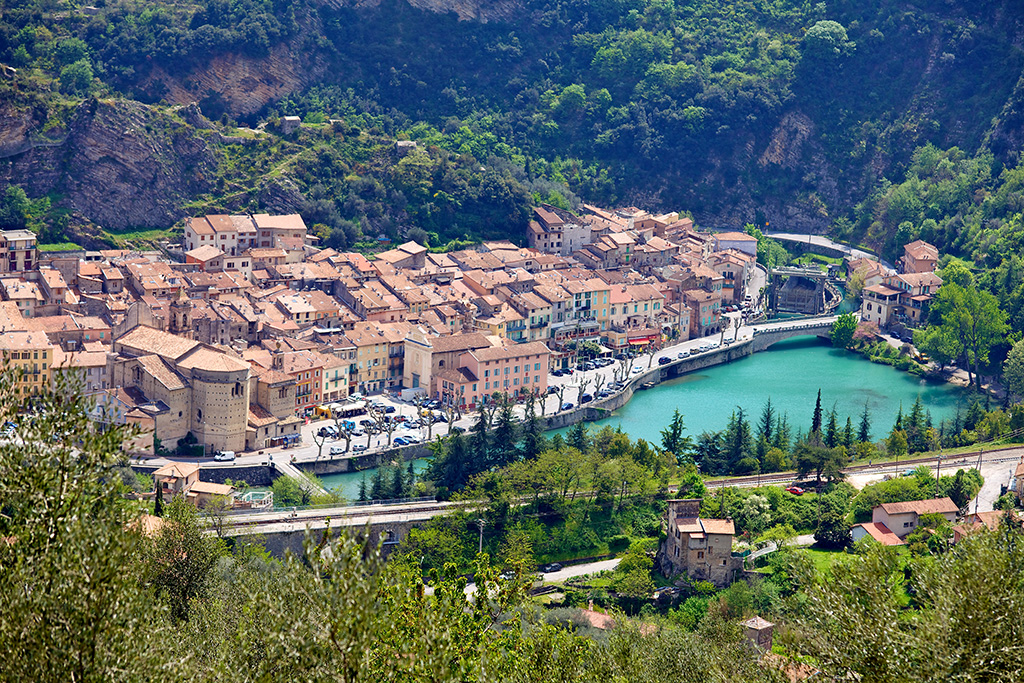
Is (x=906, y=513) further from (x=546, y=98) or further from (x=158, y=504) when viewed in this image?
(x=546, y=98)

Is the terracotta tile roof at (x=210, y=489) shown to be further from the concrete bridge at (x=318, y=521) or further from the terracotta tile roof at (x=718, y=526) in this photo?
the terracotta tile roof at (x=718, y=526)

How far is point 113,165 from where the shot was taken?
4625 cm

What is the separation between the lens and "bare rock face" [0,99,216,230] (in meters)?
45.2

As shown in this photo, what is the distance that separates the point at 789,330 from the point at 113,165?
2549 centimetres

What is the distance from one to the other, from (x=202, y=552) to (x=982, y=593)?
41.8 ft

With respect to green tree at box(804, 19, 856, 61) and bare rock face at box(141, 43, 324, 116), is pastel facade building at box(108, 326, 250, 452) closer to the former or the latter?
bare rock face at box(141, 43, 324, 116)

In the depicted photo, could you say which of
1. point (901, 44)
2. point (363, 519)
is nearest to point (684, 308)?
point (363, 519)

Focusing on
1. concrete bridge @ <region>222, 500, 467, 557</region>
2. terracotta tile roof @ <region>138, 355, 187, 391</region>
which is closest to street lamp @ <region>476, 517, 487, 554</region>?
concrete bridge @ <region>222, 500, 467, 557</region>

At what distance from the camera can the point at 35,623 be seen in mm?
9195

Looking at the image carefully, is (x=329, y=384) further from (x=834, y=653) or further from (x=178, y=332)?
(x=834, y=653)

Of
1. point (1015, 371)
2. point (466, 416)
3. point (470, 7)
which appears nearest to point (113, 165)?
point (466, 416)

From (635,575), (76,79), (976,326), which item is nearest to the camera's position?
(635,575)

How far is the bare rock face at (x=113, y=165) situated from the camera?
148 feet

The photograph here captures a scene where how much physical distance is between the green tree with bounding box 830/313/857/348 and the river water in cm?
38
